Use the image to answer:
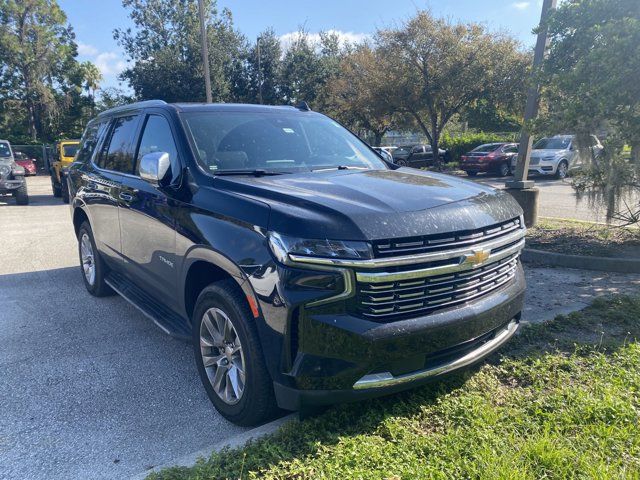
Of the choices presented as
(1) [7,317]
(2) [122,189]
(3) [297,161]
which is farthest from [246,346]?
(1) [7,317]

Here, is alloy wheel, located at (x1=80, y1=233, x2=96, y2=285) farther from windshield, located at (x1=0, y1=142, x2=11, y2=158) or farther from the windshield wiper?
windshield, located at (x1=0, y1=142, x2=11, y2=158)

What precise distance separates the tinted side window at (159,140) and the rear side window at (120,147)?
0.94ft

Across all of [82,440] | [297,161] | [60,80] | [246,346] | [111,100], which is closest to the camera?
[246,346]

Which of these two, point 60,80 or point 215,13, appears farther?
point 60,80

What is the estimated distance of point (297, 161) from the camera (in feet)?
12.7

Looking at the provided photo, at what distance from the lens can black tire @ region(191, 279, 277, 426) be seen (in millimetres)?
2719

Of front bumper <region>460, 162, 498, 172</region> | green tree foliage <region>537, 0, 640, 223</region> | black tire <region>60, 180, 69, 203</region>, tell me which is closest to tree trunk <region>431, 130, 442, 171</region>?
front bumper <region>460, 162, 498, 172</region>

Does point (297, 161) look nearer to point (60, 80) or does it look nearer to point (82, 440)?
point (82, 440)

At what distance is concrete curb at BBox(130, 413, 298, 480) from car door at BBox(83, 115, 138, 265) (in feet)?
8.05

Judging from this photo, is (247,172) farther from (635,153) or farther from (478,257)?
(635,153)

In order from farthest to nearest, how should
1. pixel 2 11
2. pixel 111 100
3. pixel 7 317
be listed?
pixel 111 100
pixel 2 11
pixel 7 317

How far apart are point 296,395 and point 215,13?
36796mm

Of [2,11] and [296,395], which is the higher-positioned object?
[2,11]

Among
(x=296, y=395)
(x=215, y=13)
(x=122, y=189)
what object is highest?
(x=215, y=13)
